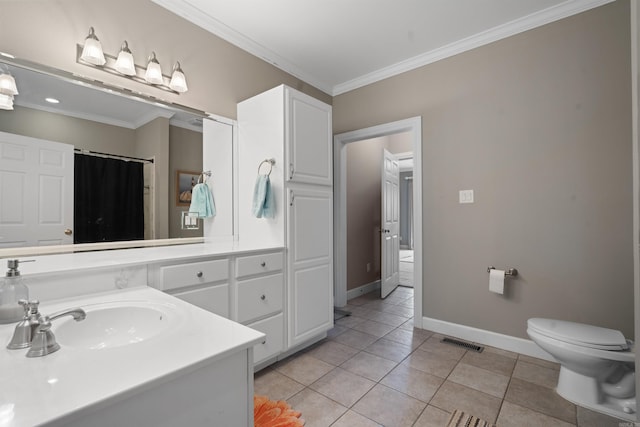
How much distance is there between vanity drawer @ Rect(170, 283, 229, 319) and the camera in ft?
5.36

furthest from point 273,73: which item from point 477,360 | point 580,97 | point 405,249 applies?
point 405,249

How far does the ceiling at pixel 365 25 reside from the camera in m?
2.14

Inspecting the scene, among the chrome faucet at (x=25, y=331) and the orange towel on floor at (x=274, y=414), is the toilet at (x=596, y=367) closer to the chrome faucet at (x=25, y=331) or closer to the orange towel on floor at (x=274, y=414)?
the orange towel on floor at (x=274, y=414)

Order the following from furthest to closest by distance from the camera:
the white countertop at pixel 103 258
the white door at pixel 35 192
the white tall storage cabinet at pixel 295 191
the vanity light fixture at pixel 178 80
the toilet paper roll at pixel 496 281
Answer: the toilet paper roll at pixel 496 281, the white tall storage cabinet at pixel 295 191, the vanity light fixture at pixel 178 80, the white door at pixel 35 192, the white countertop at pixel 103 258

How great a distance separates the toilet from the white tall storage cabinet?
5.13ft

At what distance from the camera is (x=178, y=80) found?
2061mm

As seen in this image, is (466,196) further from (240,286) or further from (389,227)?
(240,286)

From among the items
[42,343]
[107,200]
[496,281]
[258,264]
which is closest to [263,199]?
[258,264]

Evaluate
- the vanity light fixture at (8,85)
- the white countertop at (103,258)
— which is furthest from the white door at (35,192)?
the vanity light fixture at (8,85)

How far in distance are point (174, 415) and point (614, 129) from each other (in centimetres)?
286

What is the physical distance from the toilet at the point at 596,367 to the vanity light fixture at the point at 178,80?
2884 mm

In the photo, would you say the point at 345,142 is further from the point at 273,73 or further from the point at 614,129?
the point at 614,129

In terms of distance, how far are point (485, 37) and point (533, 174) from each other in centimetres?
122

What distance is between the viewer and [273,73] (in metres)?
2.85
